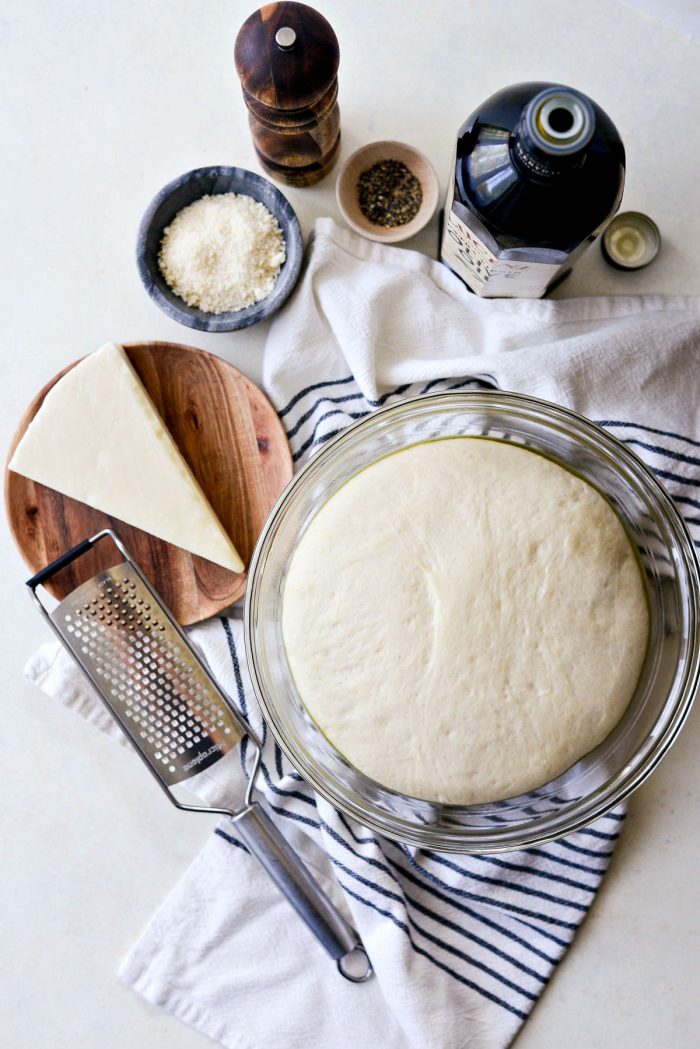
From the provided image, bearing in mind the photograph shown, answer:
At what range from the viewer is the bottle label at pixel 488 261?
2.64 feet

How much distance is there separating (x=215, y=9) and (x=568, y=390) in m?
0.64

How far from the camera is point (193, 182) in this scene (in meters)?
0.96

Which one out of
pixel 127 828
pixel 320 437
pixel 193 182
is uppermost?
pixel 193 182

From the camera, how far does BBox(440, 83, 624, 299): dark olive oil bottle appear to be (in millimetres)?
667

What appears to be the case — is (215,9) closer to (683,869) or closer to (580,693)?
(580,693)

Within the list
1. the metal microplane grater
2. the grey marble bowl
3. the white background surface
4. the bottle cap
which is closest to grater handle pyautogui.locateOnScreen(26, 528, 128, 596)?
the metal microplane grater

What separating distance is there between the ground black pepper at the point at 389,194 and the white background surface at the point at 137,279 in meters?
0.04

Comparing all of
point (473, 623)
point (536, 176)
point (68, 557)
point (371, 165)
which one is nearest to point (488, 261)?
point (536, 176)

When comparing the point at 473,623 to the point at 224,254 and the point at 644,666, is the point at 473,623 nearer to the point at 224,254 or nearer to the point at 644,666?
the point at 644,666

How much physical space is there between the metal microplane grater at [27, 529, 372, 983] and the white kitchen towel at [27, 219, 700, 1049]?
0.12 ft

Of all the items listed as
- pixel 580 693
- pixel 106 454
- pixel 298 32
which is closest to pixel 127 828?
pixel 106 454

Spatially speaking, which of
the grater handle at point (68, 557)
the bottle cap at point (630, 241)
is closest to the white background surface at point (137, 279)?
the bottle cap at point (630, 241)

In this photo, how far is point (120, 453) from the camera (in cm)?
95

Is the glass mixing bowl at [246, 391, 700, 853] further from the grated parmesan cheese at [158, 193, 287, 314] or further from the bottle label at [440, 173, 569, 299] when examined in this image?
the grated parmesan cheese at [158, 193, 287, 314]
